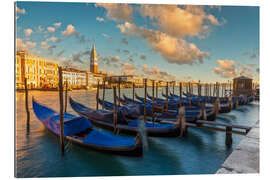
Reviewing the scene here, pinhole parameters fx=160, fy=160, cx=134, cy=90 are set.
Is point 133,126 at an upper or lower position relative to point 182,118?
lower

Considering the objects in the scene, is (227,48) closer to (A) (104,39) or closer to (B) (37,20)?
(A) (104,39)

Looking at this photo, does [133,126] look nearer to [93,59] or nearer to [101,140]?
[101,140]

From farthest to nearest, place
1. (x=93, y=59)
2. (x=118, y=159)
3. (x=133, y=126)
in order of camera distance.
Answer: (x=133, y=126) < (x=93, y=59) < (x=118, y=159)

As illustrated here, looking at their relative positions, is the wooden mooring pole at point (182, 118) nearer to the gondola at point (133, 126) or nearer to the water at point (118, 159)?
the gondola at point (133, 126)

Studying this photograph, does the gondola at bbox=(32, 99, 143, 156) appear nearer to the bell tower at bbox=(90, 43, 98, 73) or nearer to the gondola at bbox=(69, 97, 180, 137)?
the gondola at bbox=(69, 97, 180, 137)

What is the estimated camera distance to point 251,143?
6.56 ft

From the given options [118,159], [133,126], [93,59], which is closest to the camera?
[118,159]

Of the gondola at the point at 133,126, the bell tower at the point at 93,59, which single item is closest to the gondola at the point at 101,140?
the gondola at the point at 133,126

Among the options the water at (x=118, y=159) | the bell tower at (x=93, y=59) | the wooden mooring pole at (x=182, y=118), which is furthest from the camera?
the wooden mooring pole at (x=182, y=118)

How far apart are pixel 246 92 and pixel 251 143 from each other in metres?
9.38

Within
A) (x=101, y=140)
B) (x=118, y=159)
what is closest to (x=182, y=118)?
(x=118, y=159)
